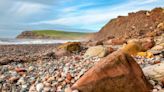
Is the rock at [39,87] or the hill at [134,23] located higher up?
the hill at [134,23]

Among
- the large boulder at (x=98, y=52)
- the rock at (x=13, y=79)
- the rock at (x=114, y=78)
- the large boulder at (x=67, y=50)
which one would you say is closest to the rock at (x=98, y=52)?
the large boulder at (x=98, y=52)

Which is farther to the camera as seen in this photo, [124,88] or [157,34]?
[157,34]

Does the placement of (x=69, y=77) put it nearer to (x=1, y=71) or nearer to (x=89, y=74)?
(x=89, y=74)

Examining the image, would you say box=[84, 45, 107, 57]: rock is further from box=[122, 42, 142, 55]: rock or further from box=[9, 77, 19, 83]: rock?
box=[9, 77, 19, 83]: rock

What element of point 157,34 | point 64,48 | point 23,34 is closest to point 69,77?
point 64,48

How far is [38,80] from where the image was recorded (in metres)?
8.71

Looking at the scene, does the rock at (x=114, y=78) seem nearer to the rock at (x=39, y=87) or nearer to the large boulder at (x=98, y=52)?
the rock at (x=39, y=87)

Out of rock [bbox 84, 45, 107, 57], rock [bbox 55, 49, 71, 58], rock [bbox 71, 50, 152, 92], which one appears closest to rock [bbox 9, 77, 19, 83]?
rock [bbox 71, 50, 152, 92]

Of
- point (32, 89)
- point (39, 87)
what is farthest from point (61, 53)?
point (39, 87)

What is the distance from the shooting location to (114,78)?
24.2ft

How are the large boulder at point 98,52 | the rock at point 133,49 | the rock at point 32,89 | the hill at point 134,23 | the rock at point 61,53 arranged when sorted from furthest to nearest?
the hill at point 134,23 → the rock at point 61,53 → the rock at point 133,49 → the large boulder at point 98,52 → the rock at point 32,89

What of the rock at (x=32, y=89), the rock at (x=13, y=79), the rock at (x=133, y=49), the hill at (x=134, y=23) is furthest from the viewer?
the hill at (x=134, y=23)

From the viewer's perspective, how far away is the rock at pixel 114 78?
7176 mm

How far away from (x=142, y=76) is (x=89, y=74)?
1.18 m
